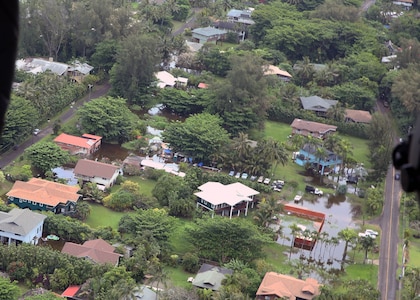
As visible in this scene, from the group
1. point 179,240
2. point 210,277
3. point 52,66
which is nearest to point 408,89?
point 179,240

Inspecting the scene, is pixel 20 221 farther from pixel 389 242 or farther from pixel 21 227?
pixel 389 242

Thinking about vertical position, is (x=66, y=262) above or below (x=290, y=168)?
above

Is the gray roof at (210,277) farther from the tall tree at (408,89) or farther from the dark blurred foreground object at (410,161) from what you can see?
the dark blurred foreground object at (410,161)

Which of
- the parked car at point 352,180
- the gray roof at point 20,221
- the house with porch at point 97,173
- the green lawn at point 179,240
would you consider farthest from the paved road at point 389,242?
the gray roof at point 20,221

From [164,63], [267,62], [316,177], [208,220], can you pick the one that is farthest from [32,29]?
[208,220]

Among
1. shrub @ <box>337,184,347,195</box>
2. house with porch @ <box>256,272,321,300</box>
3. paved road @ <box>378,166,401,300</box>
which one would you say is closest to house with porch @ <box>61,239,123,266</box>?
house with porch @ <box>256,272,321,300</box>

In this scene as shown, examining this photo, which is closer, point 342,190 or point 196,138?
point 342,190

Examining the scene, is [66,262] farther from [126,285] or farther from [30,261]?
[126,285]
